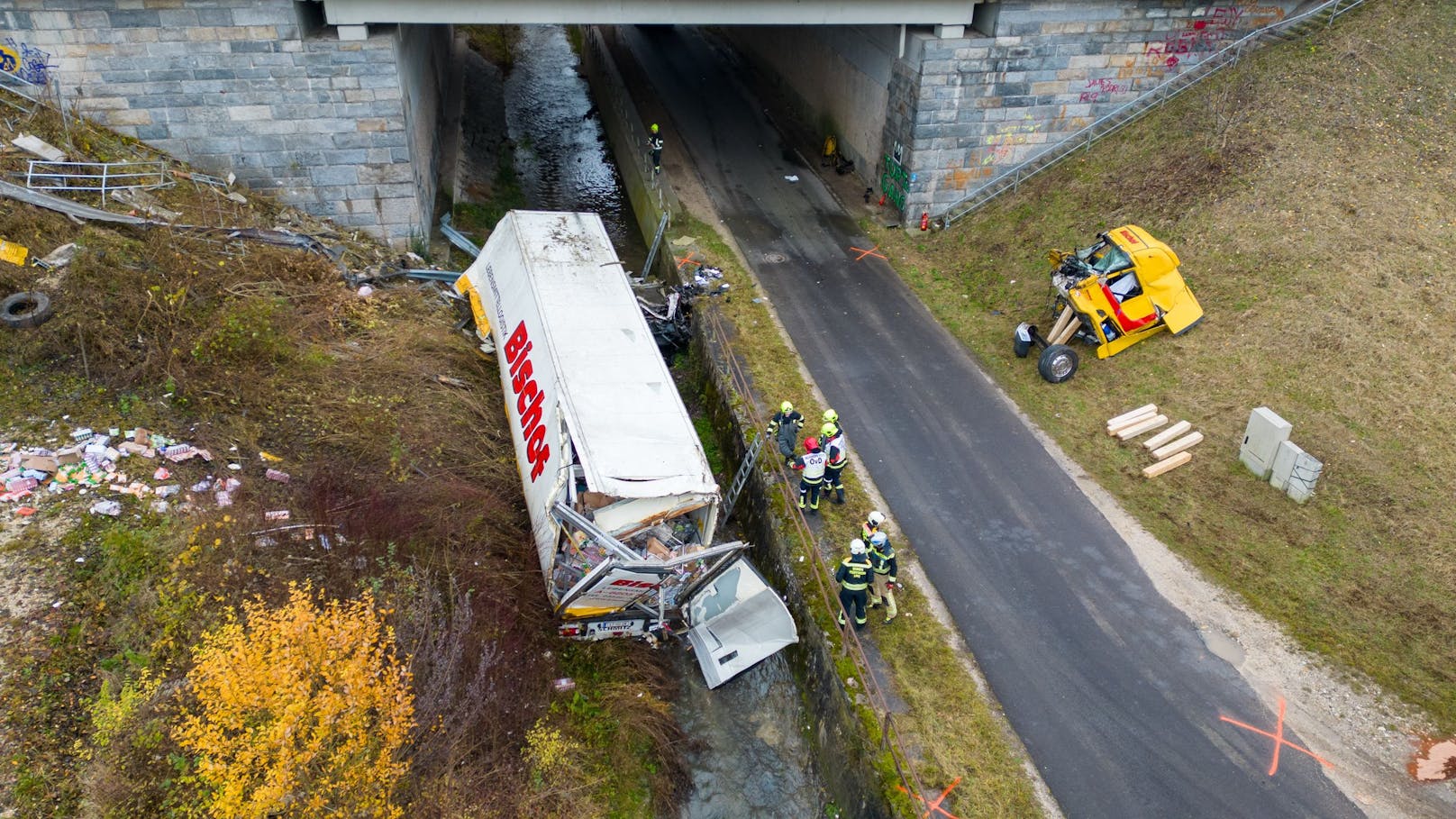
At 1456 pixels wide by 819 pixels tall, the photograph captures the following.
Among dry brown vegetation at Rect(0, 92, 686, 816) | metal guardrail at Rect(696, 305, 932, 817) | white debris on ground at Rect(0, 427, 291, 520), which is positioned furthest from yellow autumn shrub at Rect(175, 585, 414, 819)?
metal guardrail at Rect(696, 305, 932, 817)

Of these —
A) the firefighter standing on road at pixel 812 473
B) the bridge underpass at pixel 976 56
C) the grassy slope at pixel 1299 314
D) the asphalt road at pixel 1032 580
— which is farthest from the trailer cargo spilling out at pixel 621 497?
the bridge underpass at pixel 976 56

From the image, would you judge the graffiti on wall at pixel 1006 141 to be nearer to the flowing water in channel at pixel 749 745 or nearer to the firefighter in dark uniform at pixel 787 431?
the firefighter in dark uniform at pixel 787 431

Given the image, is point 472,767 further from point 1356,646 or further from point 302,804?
point 1356,646

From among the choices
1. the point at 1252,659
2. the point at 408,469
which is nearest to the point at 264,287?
the point at 408,469

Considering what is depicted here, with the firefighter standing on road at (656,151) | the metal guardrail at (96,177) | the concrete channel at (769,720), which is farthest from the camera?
→ the firefighter standing on road at (656,151)

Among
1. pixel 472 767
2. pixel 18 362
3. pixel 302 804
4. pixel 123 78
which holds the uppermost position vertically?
pixel 123 78

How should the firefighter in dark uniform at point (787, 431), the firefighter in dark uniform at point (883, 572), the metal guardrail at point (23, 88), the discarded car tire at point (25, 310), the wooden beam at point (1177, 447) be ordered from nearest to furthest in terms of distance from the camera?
1. the firefighter in dark uniform at point (883, 572)
2. the discarded car tire at point (25, 310)
3. the firefighter in dark uniform at point (787, 431)
4. the wooden beam at point (1177, 447)
5. the metal guardrail at point (23, 88)

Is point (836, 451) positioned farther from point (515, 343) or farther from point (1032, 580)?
point (515, 343)
